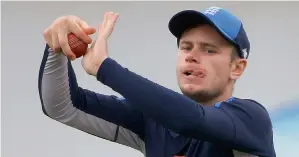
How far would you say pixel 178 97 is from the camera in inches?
30.4

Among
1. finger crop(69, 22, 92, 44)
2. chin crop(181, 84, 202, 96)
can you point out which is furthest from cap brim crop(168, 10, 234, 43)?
finger crop(69, 22, 92, 44)

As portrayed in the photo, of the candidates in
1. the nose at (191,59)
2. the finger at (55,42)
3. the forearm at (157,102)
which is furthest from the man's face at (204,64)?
the finger at (55,42)

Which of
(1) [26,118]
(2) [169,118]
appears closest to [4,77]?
(1) [26,118]

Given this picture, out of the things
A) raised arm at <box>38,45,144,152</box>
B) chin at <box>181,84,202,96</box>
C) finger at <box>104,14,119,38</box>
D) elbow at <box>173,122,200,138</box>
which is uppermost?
finger at <box>104,14,119,38</box>

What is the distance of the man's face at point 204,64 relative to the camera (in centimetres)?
90

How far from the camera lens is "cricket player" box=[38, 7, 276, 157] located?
30.1 inches

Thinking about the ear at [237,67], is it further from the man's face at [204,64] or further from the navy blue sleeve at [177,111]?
the navy blue sleeve at [177,111]

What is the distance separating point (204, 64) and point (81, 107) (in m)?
0.30

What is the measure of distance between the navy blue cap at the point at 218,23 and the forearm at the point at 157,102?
0.67ft

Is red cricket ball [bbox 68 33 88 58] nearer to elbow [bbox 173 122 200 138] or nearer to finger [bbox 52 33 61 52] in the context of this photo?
finger [bbox 52 33 61 52]

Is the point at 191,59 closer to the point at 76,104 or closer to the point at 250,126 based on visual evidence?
the point at 250,126

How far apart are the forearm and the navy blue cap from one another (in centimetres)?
20

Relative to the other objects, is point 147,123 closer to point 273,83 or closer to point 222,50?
point 222,50

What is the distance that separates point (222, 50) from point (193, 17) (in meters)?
0.09
